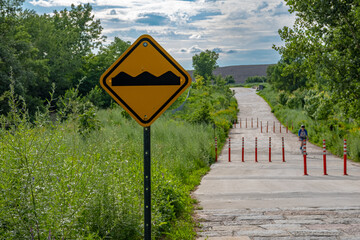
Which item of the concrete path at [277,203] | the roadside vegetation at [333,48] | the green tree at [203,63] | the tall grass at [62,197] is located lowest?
the concrete path at [277,203]

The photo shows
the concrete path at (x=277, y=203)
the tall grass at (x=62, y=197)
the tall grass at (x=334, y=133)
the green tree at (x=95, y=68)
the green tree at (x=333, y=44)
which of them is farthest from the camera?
the green tree at (x=95, y=68)

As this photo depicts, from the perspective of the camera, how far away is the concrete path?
5992 millimetres

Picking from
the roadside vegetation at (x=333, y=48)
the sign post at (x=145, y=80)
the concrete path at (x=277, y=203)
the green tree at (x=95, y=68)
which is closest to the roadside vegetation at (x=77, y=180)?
the concrete path at (x=277, y=203)

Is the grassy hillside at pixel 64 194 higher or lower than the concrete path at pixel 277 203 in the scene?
higher

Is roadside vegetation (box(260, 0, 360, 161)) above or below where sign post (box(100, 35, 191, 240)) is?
above

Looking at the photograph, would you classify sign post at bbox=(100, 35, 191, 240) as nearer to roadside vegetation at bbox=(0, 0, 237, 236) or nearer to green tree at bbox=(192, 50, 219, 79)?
roadside vegetation at bbox=(0, 0, 237, 236)

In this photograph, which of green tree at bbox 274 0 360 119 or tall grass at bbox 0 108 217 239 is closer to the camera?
tall grass at bbox 0 108 217 239

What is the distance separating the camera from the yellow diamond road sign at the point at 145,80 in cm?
392

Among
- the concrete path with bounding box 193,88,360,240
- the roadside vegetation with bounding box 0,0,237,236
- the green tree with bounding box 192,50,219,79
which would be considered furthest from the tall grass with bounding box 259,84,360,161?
the green tree with bounding box 192,50,219,79

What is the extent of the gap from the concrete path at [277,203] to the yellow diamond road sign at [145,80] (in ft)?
8.26

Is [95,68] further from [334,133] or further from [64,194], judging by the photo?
[64,194]

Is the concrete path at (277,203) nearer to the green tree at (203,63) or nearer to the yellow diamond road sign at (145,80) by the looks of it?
the yellow diamond road sign at (145,80)

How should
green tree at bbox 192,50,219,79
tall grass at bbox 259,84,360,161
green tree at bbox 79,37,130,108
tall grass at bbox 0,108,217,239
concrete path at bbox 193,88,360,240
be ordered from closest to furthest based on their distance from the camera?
tall grass at bbox 0,108,217,239, concrete path at bbox 193,88,360,240, tall grass at bbox 259,84,360,161, green tree at bbox 79,37,130,108, green tree at bbox 192,50,219,79

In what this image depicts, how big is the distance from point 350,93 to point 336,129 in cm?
860
